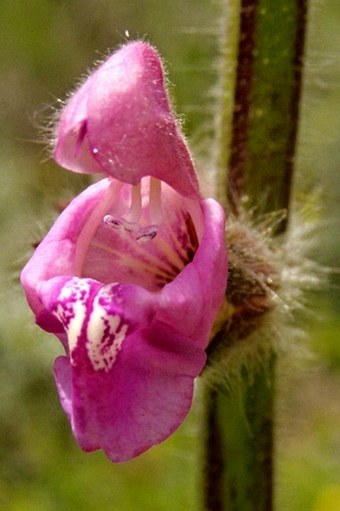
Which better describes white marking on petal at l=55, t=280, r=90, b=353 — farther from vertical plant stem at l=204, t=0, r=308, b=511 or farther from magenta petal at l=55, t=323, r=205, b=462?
vertical plant stem at l=204, t=0, r=308, b=511

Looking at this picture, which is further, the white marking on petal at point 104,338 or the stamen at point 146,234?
the stamen at point 146,234

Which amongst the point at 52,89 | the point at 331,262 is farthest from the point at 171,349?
the point at 52,89

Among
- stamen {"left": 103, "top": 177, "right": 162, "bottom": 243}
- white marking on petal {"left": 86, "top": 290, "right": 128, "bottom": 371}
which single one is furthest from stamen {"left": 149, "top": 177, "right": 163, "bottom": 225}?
white marking on petal {"left": 86, "top": 290, "right": 128, "bottom": 371}

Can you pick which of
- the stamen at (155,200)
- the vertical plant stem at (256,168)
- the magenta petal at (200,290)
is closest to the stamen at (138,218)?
the stamen at (155,200)

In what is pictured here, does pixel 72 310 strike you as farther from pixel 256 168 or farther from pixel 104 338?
pixel 256 168

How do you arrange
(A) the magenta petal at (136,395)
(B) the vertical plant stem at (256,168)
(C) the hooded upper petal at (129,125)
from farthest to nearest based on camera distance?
(B) the vertical plant stem at (256,168), (C) the hooded upper petal at (129,125), (A) the magenta petal at (136,395)

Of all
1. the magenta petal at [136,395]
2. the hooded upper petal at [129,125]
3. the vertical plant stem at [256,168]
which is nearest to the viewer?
the magenta petal at [136,395]

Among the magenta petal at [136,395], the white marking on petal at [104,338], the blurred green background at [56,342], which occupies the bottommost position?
the blurred green background at [56,342]

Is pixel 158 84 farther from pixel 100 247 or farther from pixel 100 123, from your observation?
pixel 100 247

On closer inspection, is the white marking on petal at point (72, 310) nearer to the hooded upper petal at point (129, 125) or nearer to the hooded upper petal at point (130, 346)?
the hooded upper petal at point (130, 346)
